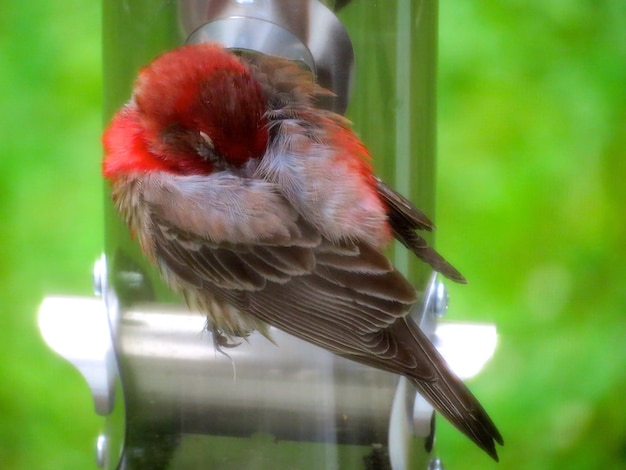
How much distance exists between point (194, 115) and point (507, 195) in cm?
97

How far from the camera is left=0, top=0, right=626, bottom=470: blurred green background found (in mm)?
1881

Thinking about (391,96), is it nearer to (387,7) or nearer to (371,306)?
(387,7)

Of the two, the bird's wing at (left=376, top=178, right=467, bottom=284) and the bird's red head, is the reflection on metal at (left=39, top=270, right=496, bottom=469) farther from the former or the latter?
the bird's red head

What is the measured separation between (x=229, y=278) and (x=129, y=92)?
0.50 meters

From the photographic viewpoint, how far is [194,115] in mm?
1176

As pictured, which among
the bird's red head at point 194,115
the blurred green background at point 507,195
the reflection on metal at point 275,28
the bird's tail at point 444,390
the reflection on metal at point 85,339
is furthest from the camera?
the blurred green background at point 507,195

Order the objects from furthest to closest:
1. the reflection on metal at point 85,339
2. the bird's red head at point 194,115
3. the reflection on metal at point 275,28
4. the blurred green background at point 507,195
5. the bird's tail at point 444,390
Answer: the blurred green background at point 507,195 → the reflection on metal at point 85,339 → the reflection on metal at point 275,28 → the bird's tail at point 444,390 → the bird's red head at point 194,115

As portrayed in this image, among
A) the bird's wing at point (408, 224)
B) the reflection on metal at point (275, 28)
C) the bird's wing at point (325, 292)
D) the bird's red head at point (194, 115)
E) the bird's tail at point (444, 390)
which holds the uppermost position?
the reflection on metal at point (275, 28)

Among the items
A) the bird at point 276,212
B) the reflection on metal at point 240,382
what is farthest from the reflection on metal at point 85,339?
the bird at point 276,212

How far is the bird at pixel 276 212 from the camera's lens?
1235 mm

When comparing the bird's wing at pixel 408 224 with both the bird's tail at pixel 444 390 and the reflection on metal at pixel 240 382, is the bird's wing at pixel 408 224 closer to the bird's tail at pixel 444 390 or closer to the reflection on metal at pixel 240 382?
the bird's tail at pixel 444 390

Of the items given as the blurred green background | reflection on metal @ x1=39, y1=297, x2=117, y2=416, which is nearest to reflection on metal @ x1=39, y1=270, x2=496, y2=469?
reflection on metal @ x1=39, y1=297, x2=117, y2=416

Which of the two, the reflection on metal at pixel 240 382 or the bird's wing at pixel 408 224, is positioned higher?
the bird's wing at pixel 408 224

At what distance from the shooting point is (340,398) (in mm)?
1605
